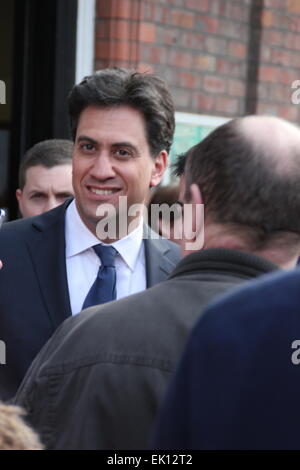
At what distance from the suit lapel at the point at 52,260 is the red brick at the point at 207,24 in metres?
2.81

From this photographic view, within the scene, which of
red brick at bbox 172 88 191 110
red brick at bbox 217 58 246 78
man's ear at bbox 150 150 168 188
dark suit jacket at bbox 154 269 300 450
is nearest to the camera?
dark suit jacket at bbox 154 269 300 450

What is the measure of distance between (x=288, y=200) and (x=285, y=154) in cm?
10

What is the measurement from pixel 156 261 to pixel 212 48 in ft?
9.62

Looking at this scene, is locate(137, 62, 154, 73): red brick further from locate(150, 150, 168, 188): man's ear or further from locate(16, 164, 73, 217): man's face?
locate(150, 150, 168, 188): man's ear

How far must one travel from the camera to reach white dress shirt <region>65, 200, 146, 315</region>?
3174mm

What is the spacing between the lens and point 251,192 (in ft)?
6.23

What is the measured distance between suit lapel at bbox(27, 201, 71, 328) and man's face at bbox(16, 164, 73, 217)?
898 mm

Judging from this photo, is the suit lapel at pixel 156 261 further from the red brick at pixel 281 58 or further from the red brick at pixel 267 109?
the red brick at pixel 281 58

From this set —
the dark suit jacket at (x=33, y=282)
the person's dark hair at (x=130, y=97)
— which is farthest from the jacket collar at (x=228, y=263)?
the person's dark hair at (x=130, y=97)

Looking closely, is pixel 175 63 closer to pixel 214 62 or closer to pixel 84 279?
pixel 214 62

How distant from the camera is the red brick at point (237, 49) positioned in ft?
19.7

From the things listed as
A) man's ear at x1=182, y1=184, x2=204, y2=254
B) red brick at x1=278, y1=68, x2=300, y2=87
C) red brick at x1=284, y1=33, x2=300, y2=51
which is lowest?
man's ear at x1=182, y1=184, x2=204, y2=254

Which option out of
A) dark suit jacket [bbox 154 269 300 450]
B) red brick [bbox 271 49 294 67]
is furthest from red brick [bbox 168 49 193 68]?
dark suit jacket [bbox 154 269 300 450]
